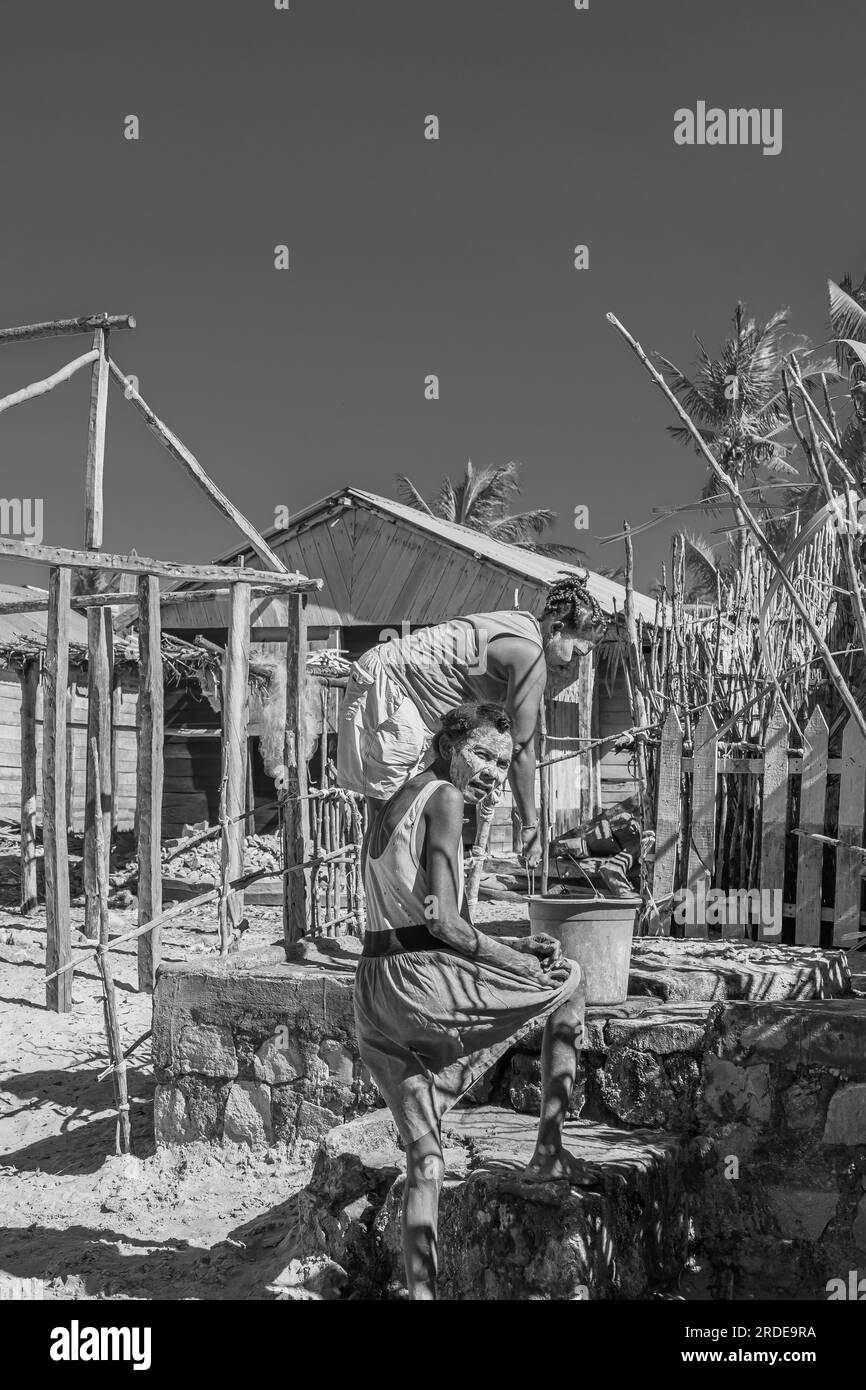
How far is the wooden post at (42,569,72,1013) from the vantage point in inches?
284

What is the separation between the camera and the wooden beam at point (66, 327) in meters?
7.20

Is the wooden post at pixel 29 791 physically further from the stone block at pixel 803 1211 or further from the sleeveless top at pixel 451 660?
the stone block at pixel 803 1211

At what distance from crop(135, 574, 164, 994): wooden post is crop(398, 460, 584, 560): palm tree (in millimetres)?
26772

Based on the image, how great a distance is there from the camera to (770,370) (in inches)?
1153

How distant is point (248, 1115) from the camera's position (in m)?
4.85

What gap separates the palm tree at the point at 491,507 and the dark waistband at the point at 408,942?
30934 mm

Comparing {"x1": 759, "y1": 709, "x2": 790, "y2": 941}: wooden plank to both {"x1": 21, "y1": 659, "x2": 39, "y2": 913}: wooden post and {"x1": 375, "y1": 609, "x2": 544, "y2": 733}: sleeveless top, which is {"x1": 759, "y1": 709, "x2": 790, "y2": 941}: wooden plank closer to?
{"x1": 375, "y1": 609, "x2": 544, "y2": 733}: sleeveless top

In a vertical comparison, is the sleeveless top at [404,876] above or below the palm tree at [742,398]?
below

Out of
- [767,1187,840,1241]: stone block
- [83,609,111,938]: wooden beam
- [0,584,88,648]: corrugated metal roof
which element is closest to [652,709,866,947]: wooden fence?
[767,1187,840,1241]: stone block

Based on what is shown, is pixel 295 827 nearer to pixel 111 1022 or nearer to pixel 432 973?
pixel 111 1022

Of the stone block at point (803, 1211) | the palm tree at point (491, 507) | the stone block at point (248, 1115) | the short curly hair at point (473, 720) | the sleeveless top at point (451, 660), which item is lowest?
the stone block at point (248, 1115)

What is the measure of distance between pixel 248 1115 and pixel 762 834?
3.07m

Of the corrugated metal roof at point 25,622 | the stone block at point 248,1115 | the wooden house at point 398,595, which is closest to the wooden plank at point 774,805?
the stone block at point 248,1115

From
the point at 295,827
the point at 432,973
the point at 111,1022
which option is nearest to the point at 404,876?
the point at 432,973
